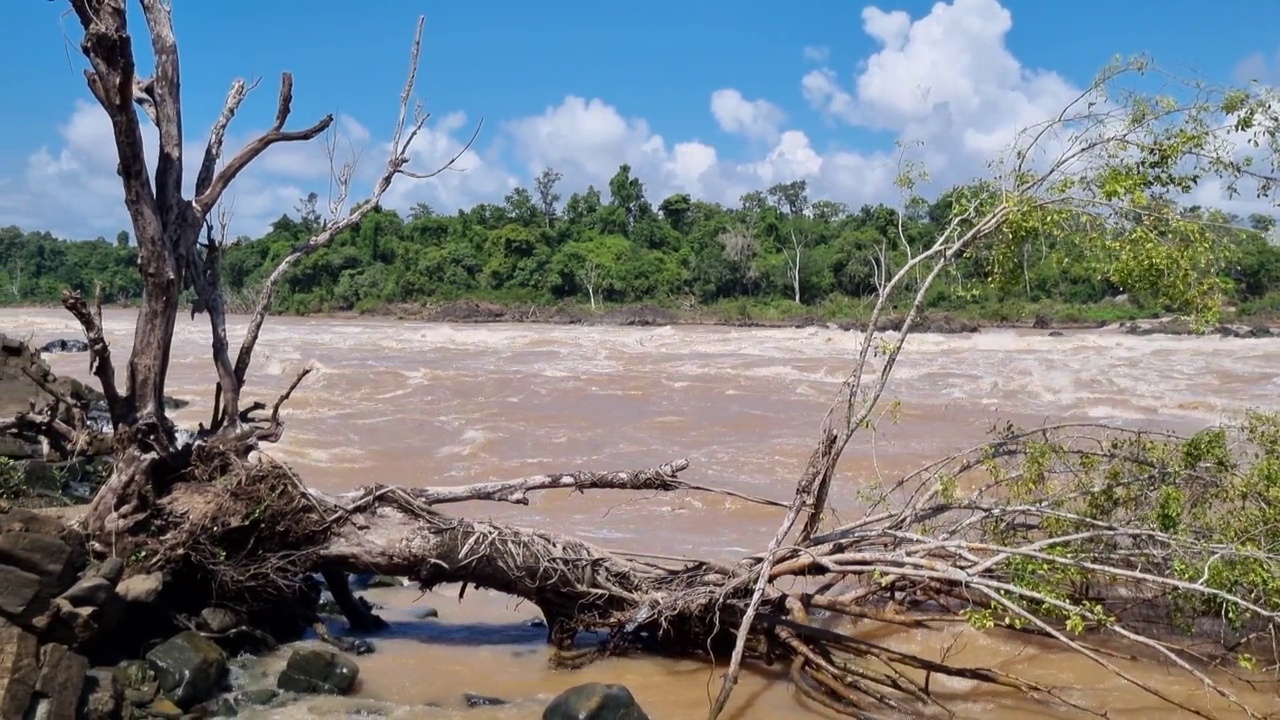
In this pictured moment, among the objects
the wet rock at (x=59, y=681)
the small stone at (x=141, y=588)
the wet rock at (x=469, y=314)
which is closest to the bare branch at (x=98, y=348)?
the small stone at (x=141, y=588)

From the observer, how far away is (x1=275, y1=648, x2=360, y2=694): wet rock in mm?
5609

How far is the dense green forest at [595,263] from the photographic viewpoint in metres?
49.7

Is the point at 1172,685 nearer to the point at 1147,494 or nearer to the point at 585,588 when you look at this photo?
the point at 1147,494

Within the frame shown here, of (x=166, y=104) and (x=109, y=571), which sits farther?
(x=166, y=104)

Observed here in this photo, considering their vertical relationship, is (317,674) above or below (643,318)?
below

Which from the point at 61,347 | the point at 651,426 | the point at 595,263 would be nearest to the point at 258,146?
the point at 651,426

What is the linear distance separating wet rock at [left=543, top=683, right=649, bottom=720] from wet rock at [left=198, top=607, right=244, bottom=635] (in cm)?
196

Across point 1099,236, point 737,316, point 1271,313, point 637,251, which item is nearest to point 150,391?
point 1099,236

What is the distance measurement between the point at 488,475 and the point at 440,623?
5374 mm

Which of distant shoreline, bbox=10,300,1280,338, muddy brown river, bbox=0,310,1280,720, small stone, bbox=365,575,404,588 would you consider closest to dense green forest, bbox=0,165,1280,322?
distant shoreline, bbox=10,300,1280,338

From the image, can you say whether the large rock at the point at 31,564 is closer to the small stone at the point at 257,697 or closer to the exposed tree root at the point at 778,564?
the exposed tree root at the point at 778,564

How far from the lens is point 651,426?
1603 cm

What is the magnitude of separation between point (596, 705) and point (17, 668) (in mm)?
2507

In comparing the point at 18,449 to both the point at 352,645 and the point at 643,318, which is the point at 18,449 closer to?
the point at 352,645
